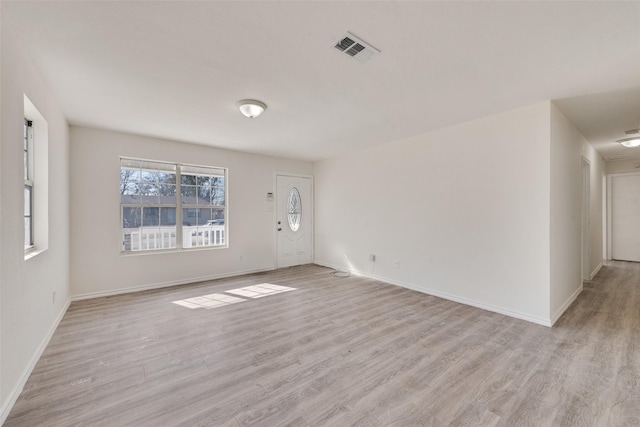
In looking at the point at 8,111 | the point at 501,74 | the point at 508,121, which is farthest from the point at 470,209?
the point at 8,111

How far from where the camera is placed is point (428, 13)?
1700 millimetres

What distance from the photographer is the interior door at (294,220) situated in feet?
20.0

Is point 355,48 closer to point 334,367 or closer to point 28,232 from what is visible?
point 334,367

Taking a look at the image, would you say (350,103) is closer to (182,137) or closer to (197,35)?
(197,35)

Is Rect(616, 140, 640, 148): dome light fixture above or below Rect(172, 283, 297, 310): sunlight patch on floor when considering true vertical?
above

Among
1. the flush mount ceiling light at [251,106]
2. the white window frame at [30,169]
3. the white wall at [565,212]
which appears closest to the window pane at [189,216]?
the white window frame at [30,169]

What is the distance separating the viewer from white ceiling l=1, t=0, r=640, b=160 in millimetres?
1705

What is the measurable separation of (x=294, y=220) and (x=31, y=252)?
4.43 meters

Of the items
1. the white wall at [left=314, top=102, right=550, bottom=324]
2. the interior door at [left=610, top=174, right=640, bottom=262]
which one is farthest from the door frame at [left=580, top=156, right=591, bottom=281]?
the interior door at [left=610, top=174, right=640, bottom=262]

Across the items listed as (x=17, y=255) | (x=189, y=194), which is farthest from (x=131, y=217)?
(x=17, y=255)

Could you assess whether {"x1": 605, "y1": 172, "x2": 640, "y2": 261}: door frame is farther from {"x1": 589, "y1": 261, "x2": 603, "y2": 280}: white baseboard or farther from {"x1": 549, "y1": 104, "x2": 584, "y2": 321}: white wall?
{"x1": 549, "y1": 104, "x2": 584, "y2": 321}: white wall

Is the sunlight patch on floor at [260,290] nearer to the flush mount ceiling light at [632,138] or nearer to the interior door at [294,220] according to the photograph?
the interior door at [294,220]

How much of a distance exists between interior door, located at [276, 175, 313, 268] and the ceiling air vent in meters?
4.09

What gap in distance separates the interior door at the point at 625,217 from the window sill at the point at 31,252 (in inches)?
416
